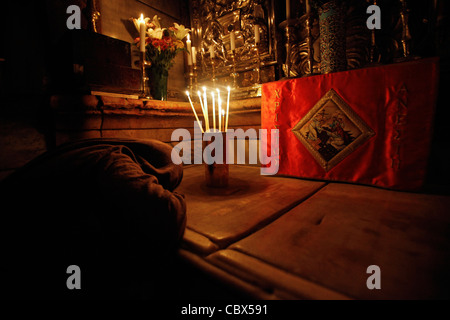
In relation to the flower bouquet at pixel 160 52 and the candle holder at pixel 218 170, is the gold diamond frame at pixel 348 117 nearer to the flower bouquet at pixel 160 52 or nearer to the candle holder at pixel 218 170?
the candle holder at pixel 218 170

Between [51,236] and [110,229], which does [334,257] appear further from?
[51,236]

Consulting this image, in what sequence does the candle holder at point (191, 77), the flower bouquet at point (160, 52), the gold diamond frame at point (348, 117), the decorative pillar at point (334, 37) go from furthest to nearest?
the candle holder at point (191, 77), the flower bouquet at point (160, 52), the decorative pillar at point (334, 37), the gold diamond frame at point (348, 117)

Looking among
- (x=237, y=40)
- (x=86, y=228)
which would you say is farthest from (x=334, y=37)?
(x=86, y=228)

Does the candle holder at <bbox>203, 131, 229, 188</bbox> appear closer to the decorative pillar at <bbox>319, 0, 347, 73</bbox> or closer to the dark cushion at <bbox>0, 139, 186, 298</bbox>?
the dark cushion at <bbox>0, 139, 186, 298</bbox>

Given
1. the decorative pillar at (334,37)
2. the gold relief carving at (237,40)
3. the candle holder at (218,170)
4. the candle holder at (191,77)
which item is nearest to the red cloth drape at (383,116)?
the decorative pillar at (334,37)

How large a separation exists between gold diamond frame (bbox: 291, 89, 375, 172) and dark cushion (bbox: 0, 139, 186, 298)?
3.70ft

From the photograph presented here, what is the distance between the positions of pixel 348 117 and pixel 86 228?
4.96 ft

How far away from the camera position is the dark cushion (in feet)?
1.96

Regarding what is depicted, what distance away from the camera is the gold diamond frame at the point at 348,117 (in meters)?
1.31

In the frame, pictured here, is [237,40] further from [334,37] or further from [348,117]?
[348,117]

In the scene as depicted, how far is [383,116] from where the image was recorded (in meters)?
1.25

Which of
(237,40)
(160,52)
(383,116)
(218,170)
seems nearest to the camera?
(383,116)

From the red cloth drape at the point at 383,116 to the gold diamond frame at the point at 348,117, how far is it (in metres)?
0.02

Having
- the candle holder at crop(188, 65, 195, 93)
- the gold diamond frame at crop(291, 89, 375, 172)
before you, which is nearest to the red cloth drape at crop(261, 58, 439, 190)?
the gold diamond frame at crop(291, 89, 375, 172)
